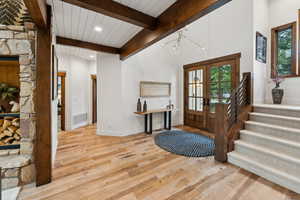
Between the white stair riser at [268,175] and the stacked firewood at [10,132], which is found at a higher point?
Answer: the stacked firewood at [10,132]

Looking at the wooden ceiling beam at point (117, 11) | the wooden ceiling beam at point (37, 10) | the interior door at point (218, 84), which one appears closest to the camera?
the wooden ceiling beam at point (37, 10)

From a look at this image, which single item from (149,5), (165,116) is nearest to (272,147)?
(165,116)

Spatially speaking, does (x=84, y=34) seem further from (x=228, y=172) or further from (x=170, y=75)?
(x=228, y=172)

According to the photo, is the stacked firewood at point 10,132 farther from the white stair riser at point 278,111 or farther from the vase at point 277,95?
the vase at point 277,95

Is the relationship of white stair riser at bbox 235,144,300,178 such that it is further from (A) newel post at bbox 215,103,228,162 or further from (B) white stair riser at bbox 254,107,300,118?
(B) white stair riser at bbox 254,107,300,118

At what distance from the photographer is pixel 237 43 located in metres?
3.72

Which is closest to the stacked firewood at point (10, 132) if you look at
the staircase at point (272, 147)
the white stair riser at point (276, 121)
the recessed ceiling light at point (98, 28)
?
the recessed ceiling light at point (98, 28)

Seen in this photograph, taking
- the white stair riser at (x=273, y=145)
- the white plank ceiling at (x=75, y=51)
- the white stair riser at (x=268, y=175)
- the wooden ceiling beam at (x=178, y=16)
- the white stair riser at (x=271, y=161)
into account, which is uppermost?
the white plank ceiling at (x=75, y=51)

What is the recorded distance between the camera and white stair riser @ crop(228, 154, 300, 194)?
183cm

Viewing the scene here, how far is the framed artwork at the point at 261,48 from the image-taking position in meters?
3.53

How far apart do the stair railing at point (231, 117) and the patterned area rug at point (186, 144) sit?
39cm

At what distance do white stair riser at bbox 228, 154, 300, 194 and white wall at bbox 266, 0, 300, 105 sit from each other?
254 cm

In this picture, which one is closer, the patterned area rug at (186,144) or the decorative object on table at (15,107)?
the decorative object on table at (15,107)

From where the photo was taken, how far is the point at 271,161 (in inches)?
86.0
